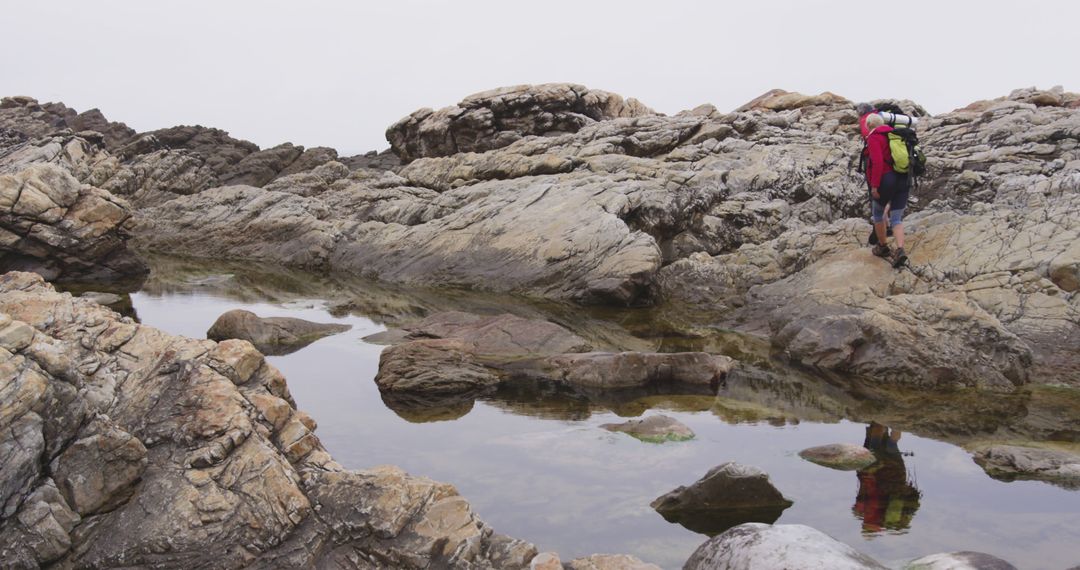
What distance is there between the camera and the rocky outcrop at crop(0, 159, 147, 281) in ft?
80.2

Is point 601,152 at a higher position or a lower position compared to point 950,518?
higher

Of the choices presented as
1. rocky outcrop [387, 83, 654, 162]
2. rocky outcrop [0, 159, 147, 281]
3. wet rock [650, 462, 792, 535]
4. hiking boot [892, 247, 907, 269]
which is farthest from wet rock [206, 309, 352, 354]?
rocky outcrop [387, 83, 654, 162]

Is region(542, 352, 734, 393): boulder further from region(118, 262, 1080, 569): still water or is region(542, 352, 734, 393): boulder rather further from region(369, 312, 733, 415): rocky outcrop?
region(118, 262, 1080, 569): still water

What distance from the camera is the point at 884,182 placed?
1633 centimetres

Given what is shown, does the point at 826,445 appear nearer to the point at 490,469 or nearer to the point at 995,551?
the point at 995,551

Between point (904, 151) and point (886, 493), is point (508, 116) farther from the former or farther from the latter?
point (886, 493)

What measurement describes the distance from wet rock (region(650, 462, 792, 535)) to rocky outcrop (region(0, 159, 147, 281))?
905 inches

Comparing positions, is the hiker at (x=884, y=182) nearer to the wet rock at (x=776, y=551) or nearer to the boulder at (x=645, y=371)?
the boulder at (x=645, y=371)

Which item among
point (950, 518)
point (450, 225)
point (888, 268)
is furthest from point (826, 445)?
point (450, 225)

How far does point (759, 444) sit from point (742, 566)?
15.1ft

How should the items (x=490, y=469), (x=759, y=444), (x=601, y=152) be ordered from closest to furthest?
(x=490, y=469), (x=759, y=444), (x=601, y=152)

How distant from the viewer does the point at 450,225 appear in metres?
27.5

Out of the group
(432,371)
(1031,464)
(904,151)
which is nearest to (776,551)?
(1031,464)

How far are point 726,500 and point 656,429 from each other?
2550mm
